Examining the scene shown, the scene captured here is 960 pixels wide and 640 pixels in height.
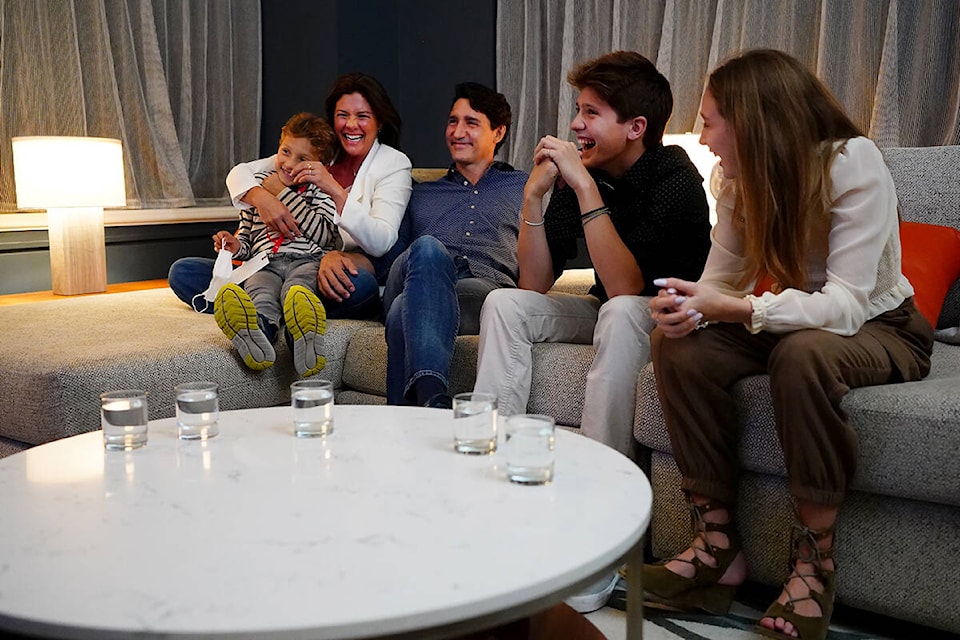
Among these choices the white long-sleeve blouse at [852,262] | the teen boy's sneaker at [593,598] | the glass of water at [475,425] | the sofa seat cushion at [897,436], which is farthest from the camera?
the teen boy's sneaker at [593,598]

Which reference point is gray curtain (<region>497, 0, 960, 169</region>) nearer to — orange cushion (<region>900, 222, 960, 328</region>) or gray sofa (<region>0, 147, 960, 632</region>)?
gray sofa (<region>0, 147, 960, 632</region>)

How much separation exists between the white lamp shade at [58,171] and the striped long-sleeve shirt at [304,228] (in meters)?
0.73

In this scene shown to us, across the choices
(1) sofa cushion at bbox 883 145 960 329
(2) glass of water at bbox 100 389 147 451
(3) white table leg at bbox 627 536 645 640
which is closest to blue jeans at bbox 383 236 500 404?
(2) glass of water at bbox 100 389 147 451

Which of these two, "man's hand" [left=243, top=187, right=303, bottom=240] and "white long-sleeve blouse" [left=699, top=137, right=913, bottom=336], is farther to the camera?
"man's hand" [left=243, top=187, right=303, bottom=240]

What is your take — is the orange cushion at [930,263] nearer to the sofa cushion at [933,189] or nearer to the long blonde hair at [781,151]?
the sofa cushion at [933,189]

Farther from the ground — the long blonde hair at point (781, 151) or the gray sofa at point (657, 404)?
the long blonde hair at point (781, 151)

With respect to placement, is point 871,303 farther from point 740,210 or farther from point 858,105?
point 858,105

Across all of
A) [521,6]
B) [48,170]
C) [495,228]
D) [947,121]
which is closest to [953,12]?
[947,121]

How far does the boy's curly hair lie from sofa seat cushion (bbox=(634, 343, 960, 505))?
153 centimetres

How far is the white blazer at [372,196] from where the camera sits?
2.55m

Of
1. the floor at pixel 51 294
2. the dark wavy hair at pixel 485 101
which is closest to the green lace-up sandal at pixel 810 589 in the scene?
the dark wavy hair at pixel 485 101

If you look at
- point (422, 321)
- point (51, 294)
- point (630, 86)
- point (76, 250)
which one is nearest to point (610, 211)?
point (630, 86)

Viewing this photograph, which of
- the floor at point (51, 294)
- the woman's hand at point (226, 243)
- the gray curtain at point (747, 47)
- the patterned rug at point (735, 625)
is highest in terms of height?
the gray curtain at point (747, 47)

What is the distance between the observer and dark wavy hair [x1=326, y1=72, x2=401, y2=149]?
277 cm
